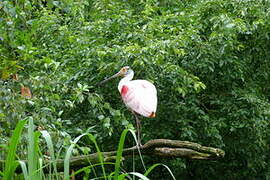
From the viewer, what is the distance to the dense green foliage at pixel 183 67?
17.4 feet

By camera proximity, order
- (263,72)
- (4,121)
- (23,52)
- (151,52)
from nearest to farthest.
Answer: (4,121) < (23,52) < (151,52) < (263,72)

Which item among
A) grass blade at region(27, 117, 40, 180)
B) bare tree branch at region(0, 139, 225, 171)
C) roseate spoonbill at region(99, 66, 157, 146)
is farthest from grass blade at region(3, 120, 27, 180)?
roseate spoonbill at region(99, 66, 157, 146)

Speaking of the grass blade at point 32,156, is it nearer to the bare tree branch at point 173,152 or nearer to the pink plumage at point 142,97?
the bare tree branch at point 173,152

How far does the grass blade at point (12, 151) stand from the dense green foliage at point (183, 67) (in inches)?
127

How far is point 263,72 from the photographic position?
6.21 meters

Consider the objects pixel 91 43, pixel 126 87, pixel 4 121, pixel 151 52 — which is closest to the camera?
pixel 4 121

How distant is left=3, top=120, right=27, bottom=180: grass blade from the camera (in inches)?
60.1

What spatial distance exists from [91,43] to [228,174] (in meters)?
2.42

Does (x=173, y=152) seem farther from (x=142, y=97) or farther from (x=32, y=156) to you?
(x=142, y=97)

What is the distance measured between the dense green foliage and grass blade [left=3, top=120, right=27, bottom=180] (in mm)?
3229

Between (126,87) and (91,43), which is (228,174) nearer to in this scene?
(91,43)

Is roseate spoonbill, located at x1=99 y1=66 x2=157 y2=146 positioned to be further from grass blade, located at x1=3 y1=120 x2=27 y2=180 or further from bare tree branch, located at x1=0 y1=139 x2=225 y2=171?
grass blade, located at x1=3 y1=120 x2=27 y2=180

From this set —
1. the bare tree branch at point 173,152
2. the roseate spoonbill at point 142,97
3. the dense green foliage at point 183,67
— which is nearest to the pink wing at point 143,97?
the roseate spoonbill at point 142,97

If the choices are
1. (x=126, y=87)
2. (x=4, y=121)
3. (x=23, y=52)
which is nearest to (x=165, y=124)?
(x=126, y=87)
